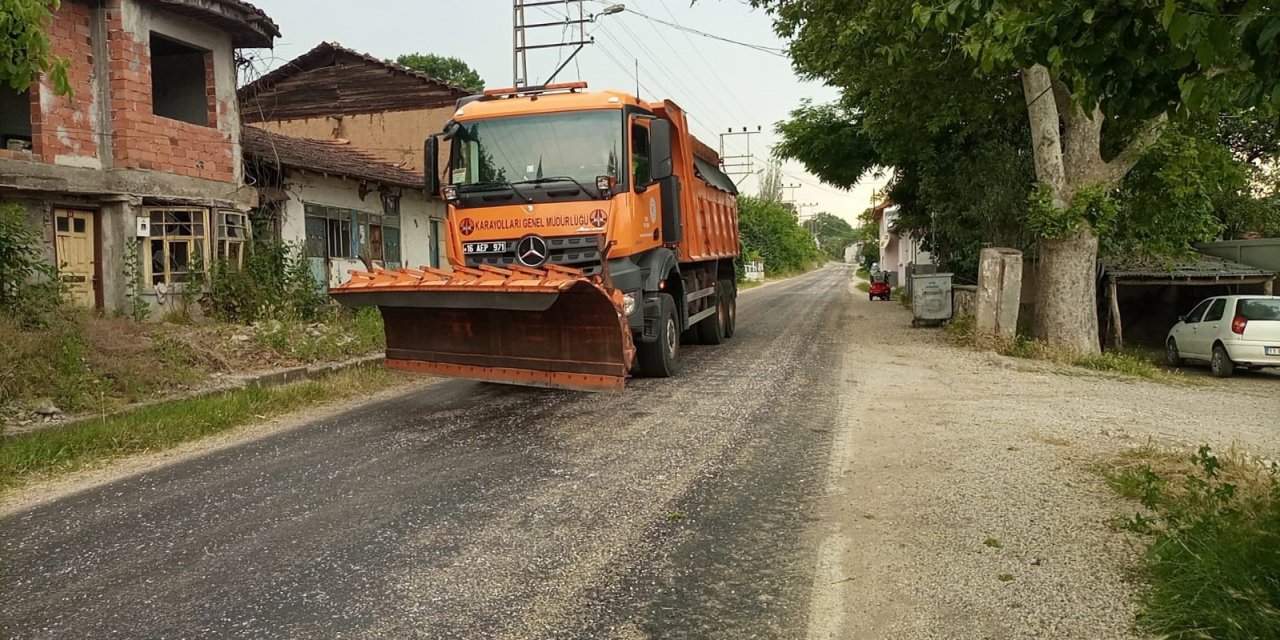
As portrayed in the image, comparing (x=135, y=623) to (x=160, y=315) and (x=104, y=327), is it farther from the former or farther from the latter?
(x=160, y=315)

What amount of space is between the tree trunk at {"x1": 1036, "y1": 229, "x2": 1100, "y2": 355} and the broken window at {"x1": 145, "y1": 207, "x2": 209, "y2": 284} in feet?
44.4

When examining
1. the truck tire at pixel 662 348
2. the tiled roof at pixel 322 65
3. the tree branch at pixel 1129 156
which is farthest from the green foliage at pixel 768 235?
the truck tire at pixel 662 348

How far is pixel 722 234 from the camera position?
46.2ft

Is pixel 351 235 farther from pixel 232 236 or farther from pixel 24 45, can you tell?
pixel 24 45

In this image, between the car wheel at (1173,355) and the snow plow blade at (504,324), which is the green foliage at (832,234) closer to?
the car wheel at (1173,355)

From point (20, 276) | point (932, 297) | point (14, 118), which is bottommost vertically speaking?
point (932, 297)

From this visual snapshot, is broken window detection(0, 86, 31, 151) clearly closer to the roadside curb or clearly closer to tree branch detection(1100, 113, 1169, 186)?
the roadside curb

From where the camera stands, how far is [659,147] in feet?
29.2

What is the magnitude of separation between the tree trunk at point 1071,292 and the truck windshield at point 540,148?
845 centimetres

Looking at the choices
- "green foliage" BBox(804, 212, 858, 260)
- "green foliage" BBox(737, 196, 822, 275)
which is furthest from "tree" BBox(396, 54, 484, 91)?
"green foliage" BBox(804, 212, 858, 260)

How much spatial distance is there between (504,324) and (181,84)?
10198 mm

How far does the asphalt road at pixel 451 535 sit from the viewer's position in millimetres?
3627

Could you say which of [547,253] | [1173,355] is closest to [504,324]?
[547,253]

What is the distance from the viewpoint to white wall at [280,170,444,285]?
1536 centimetres
